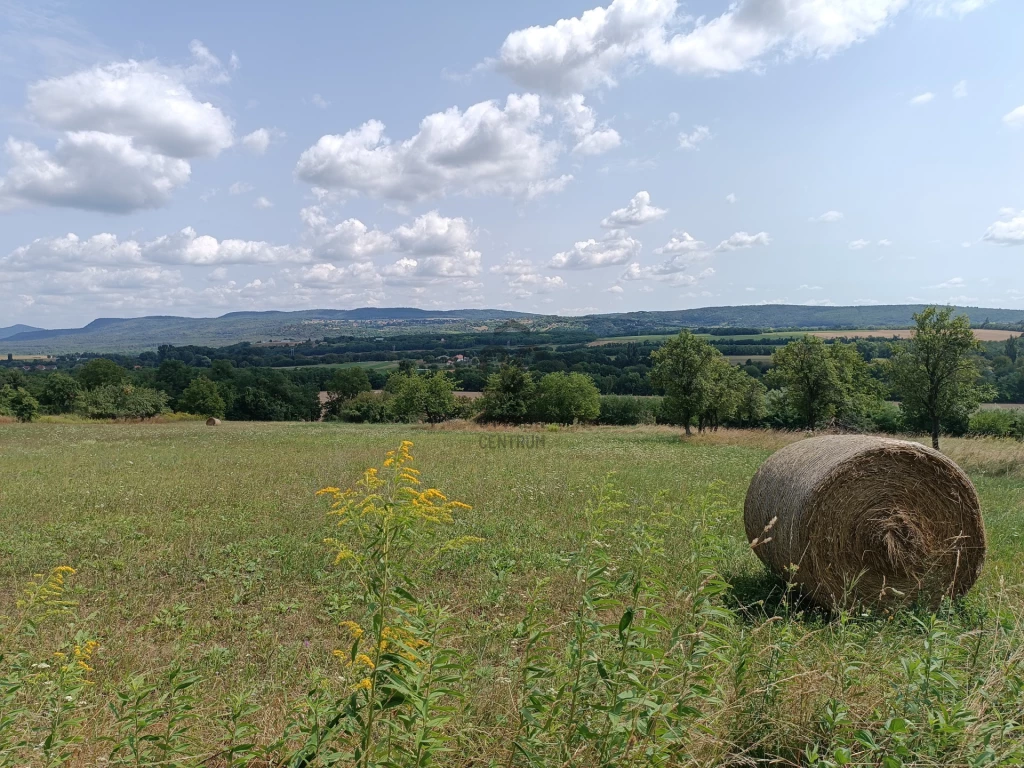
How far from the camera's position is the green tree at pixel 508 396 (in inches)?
2520

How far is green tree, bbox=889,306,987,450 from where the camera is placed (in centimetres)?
2355

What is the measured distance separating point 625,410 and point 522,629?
269 feet

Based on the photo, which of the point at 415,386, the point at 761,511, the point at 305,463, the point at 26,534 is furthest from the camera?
the point at 415,386

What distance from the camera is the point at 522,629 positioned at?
3.59 meters

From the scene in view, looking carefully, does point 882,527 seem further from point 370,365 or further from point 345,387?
point 370,365

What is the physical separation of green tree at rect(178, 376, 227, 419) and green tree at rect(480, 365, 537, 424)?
146 ft

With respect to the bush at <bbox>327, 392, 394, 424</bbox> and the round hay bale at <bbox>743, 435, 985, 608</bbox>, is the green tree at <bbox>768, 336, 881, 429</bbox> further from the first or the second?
the bush at <bbox>327, 392, 394, 424</bbox>

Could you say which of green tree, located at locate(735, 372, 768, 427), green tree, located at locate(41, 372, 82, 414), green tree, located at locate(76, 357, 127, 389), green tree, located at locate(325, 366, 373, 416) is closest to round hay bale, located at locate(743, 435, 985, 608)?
green tree, located at locate(735, 372, 768, 427)

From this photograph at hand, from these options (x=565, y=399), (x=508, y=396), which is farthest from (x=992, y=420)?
(x=508, y=396)

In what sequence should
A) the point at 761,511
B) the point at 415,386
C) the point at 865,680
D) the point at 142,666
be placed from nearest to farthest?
the point at 865,680 < the point at 142,666 < the point at 761,511 < the point at 415,386

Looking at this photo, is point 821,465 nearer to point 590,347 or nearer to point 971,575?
point 971,575

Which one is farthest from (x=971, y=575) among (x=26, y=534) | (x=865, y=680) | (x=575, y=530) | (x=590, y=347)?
(x=590, y=347)

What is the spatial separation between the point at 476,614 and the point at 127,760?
4704 millimetres

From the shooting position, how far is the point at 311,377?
121m
